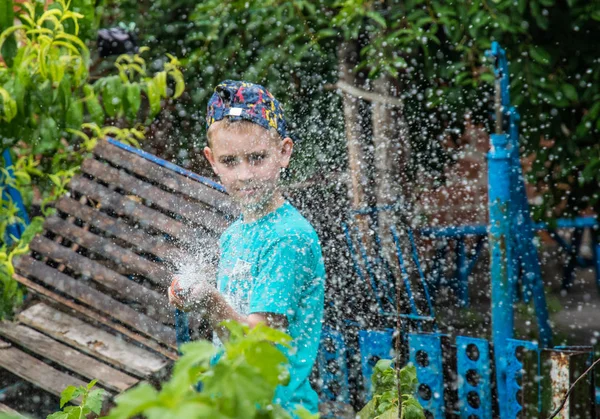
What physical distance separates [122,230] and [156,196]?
0.23 meters

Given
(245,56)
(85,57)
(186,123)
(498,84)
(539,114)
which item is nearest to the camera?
(498,84)

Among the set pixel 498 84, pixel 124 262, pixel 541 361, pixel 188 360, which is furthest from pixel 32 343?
pixel 188 360

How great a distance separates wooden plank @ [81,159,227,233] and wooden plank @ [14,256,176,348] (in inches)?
19.2

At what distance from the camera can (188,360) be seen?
0.72 meters

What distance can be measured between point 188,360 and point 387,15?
370cm

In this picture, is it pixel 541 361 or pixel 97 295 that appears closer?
pixel 541 361

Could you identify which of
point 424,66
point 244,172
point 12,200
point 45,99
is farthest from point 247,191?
point 424,66

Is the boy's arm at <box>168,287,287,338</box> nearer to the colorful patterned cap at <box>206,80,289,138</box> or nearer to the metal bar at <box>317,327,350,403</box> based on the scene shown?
the colorful patterned cap at <box>206,80,289,138</box>

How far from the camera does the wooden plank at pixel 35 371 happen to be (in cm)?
273

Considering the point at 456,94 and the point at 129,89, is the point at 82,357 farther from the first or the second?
the point at 456,94

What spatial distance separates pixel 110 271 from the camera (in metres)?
Answer: 3.27

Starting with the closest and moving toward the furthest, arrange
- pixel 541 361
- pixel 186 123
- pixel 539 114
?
1. pixel 541 361
2. pixel 539 114
3. pixel 186 123

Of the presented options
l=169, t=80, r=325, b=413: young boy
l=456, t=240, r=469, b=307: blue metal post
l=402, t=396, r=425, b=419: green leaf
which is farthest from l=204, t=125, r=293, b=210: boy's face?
l=456, t=240, r=469, b=307: blue metal post

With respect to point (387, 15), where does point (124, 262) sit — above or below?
below
